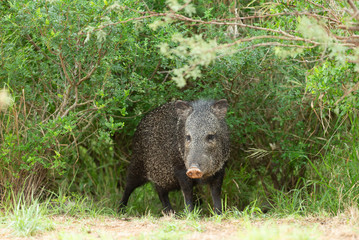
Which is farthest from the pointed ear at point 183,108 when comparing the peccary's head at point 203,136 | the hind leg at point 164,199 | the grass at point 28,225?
the grass at point 28,225

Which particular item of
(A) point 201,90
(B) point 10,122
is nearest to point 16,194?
(B) point 10,122

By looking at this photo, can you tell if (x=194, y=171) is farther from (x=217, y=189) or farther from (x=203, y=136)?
(x=217, y=189)

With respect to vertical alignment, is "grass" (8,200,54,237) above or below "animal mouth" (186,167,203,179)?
below

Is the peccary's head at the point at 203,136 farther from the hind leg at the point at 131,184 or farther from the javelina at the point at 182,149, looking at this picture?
the hind leg at the point at 131,184

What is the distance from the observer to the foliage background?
3814mm

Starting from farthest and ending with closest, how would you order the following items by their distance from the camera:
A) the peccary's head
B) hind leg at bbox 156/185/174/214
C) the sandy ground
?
hind leg at bbox 156/185/174/214, the peccary's head, the sandy ground

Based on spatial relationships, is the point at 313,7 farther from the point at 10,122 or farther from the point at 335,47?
the point at 10,122

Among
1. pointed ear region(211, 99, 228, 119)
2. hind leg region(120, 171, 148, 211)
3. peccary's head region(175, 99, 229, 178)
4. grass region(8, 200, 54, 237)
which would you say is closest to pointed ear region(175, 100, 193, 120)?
peccary's head region(175, 99, 229, 178)

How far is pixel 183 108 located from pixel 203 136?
0.43m

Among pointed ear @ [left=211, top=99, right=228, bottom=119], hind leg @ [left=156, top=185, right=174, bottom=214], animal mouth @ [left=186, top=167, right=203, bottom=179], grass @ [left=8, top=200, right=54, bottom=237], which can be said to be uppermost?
pointed ear @ [left=211, top=99, right=228, bottom=119]

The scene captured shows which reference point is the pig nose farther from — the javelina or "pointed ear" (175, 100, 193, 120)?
"pointed ear" (175, 100, 193, 120)

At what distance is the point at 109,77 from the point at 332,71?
1.95 m

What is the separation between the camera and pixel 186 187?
4500 mm

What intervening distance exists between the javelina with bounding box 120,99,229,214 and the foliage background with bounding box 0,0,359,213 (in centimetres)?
29
